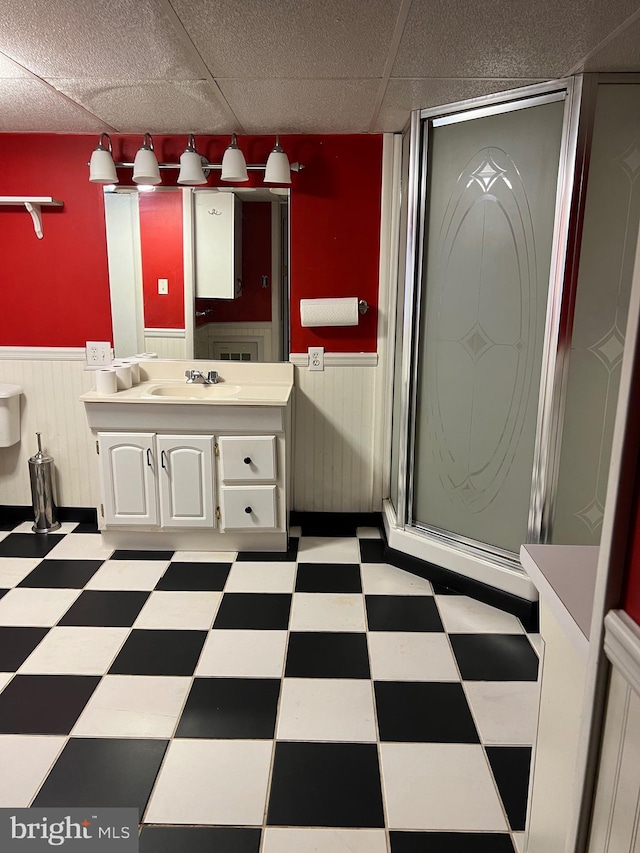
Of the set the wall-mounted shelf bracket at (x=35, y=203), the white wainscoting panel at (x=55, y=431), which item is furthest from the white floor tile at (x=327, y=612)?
the wall-mounted shelf bracket at (x=35, y=203)

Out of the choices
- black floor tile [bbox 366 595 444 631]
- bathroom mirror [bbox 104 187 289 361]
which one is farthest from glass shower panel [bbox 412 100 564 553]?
bathroom mirror [bbox 104 187 289 361]

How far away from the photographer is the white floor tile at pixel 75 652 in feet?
7.43

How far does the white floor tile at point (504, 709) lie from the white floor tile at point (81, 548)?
190 centimetres

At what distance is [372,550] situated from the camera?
3.31m

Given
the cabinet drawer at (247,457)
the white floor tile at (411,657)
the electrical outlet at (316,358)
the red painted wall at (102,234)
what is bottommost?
the white floor tile at (411,657)

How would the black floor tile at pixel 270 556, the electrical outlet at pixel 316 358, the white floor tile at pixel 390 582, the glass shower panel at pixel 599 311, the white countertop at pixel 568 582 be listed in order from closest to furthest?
the white countertop at pixel 568 582, the glass shower panel at pixel 599 311, the white floor tile at pixel 390 582, the black floor tile at pixel 270 556, the electrical outlet at pixel 316 358

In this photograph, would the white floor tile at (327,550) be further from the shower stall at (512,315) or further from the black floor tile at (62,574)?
the black floor tile at (62,574)

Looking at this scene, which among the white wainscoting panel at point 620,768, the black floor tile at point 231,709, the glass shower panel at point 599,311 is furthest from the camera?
the glass shower panel at point 599,311

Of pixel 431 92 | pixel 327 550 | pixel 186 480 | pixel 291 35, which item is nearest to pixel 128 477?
pixel 186 480

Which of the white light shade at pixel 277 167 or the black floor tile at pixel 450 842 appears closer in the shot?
the black floor tile at pixel 450 842

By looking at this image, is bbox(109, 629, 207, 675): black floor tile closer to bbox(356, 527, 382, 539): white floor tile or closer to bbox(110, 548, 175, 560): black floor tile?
bbox(110, 548, 175, 560): black floor tile

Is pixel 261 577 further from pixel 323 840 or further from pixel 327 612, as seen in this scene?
pixel 323 840

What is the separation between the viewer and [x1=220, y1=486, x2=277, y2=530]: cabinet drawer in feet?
10.3

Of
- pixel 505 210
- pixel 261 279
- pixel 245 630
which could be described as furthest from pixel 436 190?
pixel 245 630
